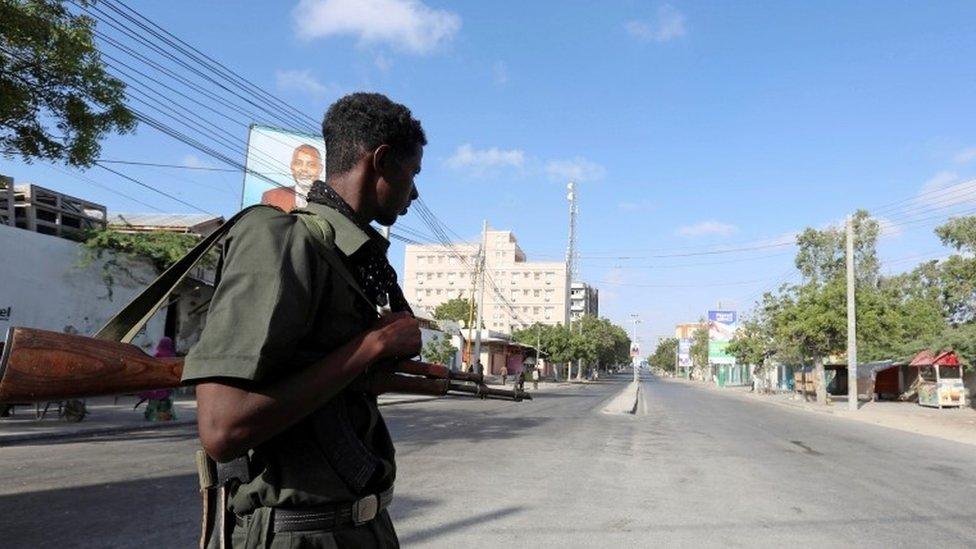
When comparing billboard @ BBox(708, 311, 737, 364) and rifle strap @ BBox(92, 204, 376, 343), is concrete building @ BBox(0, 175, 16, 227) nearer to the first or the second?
rifle strap @ BBox(92, 204, 376, 343)

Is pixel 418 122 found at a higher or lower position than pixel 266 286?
higher

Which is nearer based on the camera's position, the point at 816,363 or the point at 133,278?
the point at 133,278

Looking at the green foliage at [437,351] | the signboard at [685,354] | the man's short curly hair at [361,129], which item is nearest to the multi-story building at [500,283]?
the signboard at [685,354]

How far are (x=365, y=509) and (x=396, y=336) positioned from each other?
398mm

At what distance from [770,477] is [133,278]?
50.0ft

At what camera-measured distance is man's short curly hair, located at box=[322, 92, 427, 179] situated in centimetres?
164

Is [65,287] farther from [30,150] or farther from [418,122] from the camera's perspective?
[418,122]

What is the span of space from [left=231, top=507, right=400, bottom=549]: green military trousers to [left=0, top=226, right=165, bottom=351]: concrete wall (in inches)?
558

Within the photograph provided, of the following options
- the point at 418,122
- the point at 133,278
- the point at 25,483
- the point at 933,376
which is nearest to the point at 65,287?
the point at 133,278

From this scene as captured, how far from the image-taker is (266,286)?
1.28 m

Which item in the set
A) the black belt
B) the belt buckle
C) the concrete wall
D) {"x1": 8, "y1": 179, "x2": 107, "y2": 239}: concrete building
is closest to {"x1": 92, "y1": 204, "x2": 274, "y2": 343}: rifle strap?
Answer: the black belt

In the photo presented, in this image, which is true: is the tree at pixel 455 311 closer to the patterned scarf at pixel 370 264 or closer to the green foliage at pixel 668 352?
the green foliage at pixel 668 352

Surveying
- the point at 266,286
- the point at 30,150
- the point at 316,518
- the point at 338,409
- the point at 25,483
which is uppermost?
the point at 30,150

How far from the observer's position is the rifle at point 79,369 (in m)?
1.33
